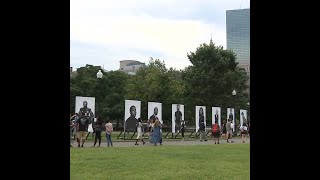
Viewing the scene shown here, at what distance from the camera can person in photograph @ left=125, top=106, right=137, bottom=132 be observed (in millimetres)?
23578

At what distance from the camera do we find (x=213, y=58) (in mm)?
43688

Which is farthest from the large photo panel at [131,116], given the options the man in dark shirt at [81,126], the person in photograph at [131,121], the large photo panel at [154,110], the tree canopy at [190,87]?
the tree canopy at [190,87]

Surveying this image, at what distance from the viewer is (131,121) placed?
23.7 m

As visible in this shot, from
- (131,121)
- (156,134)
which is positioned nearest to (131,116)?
(131,121)

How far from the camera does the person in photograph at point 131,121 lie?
23.6m

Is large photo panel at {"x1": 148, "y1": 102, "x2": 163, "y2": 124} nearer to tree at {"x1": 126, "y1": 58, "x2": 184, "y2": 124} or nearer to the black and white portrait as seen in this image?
the black and white portrait

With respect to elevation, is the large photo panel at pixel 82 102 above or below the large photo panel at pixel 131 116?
above

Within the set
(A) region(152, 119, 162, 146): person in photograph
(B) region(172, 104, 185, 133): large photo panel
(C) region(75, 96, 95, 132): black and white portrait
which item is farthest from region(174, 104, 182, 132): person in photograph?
(C) region(75, 96, 95, 132): black and white portrait

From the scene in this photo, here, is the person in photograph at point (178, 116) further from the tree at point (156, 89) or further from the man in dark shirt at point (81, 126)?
the tree at point (156, 89)

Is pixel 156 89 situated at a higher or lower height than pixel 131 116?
higher

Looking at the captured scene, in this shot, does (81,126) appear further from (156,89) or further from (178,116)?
(156,89)
